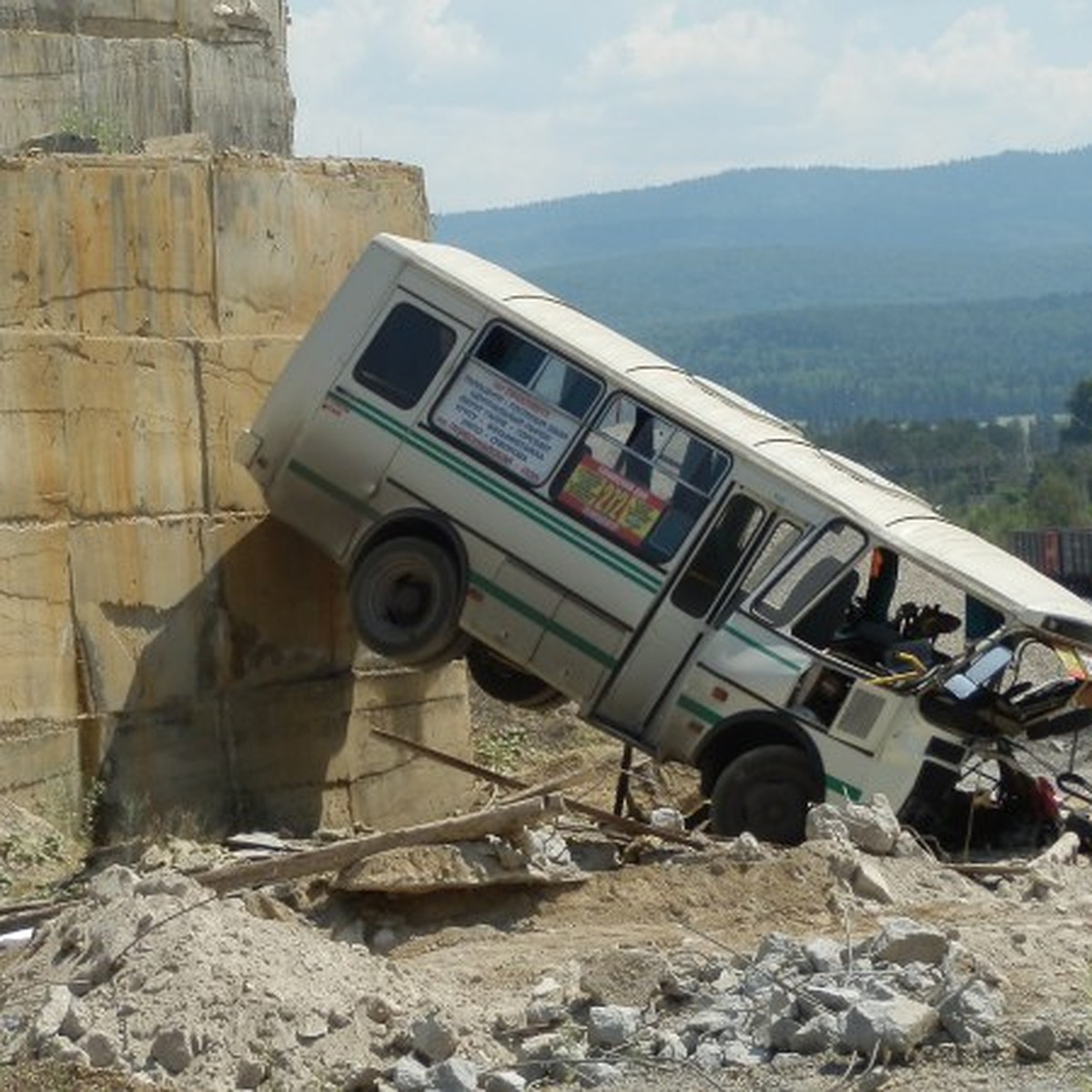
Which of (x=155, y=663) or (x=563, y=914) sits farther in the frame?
(x=155, y=663)

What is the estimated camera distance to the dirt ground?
1140 centimetres

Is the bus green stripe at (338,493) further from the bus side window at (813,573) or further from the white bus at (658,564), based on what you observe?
the bus side window at (813,573)

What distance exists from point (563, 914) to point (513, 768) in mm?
7733

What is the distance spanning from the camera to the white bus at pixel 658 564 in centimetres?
1772

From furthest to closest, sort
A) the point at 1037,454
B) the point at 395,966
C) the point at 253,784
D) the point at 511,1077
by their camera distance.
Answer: the point at 1037,454 → the point at 253,784 → the point at 395,966 → the point at 511,1077

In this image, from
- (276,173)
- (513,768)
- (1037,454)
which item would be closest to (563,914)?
(276,173)

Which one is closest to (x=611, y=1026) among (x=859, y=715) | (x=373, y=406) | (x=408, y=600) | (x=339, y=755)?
(x=859, y=715)

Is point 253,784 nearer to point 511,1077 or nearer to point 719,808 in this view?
point 719,808

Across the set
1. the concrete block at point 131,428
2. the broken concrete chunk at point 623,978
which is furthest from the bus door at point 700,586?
the broken concrete chunk at point 623,978

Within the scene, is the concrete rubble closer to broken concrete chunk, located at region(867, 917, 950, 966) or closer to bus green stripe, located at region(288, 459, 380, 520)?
broken concrete chunk, located at region(867, 917, 950, 966)

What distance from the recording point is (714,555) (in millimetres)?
18047

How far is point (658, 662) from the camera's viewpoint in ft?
59.6

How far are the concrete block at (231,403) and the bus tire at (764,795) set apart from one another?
3209 millimetres

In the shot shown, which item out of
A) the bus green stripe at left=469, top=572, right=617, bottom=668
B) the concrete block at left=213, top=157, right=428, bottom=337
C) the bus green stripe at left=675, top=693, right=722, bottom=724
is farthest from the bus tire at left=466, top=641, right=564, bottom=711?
the concrete block at left=213, top=157, right=428, bottom=337
